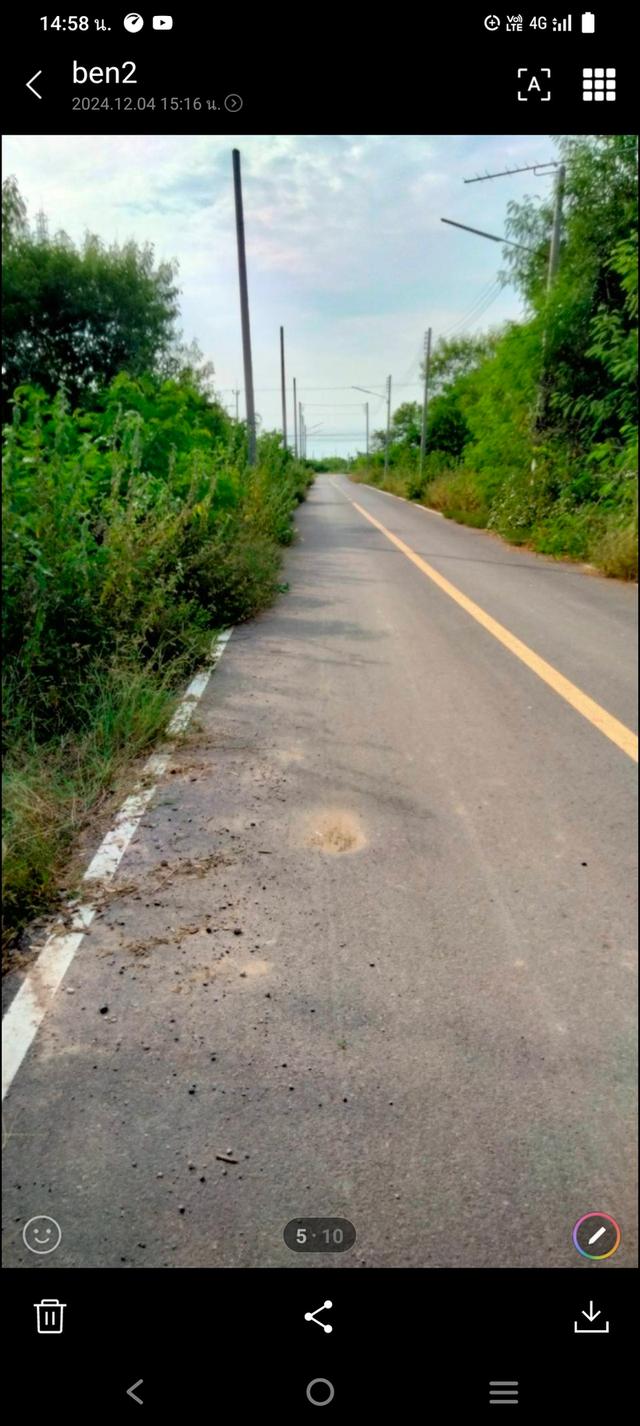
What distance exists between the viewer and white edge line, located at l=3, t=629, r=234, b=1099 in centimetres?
134

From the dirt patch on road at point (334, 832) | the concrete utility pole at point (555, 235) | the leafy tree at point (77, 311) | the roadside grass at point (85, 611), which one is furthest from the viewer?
the roadside grass at point (85, 611)

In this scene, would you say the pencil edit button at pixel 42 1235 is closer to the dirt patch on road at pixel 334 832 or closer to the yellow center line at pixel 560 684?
the yellow center line at pixel 560 684

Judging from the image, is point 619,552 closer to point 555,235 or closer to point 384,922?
point 555,235

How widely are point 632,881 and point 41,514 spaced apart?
8.75 feet

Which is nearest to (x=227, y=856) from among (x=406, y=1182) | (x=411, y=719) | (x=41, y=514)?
(x=411, y=719)

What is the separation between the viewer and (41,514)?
9.48 feet

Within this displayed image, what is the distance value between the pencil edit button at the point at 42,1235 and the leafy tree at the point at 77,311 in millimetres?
898

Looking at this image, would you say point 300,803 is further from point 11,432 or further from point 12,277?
point 11,432
